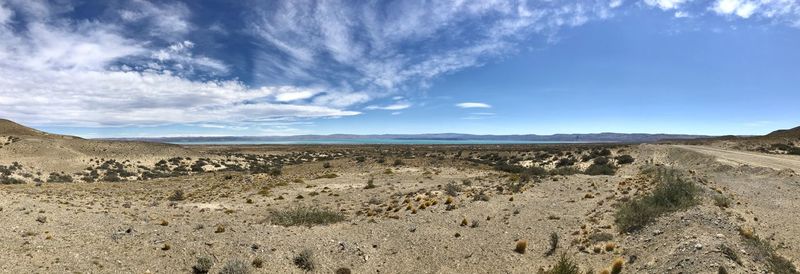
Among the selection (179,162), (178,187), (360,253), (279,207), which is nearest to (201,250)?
(360,253)

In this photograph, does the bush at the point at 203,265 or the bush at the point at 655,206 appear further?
the bush at the point at 655,206

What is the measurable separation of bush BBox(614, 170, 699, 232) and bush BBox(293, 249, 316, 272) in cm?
968

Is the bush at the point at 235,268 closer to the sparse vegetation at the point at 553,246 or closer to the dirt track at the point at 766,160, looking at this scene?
the sparse vegetation at the point at 553,246

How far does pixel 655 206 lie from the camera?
1465cm

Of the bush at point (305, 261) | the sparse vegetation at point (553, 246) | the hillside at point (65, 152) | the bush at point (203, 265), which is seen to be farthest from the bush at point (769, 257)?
the hillside at point (65, 152)

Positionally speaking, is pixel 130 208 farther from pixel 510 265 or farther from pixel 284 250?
pixel 510 265

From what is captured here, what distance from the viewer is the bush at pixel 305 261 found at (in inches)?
443

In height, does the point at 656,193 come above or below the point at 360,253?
above

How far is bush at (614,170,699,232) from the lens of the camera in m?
13.5

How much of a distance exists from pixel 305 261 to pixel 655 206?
11967mm

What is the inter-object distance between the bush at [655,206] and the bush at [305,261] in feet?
31.8

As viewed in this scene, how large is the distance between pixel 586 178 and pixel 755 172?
30.4 ft

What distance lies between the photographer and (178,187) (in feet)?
92.0

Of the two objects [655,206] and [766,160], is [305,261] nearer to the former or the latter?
[655,206]
